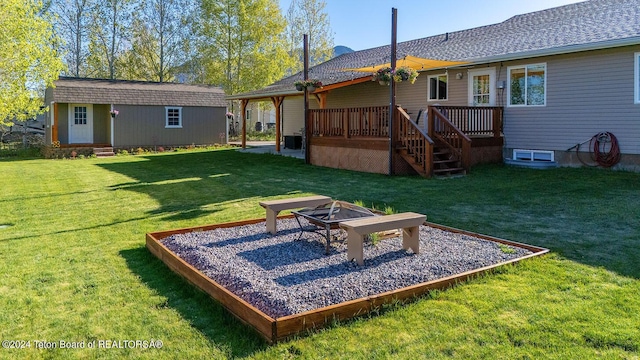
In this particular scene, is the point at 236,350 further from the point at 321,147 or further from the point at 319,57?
the point at 319,57

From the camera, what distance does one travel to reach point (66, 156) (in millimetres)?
18156

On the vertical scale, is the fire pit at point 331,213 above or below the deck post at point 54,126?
below

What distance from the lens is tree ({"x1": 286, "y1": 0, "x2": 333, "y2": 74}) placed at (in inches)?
1368

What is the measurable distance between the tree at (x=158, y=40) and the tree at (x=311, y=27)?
25.0ft

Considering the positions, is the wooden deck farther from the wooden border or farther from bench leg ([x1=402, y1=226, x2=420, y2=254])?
the wooden border

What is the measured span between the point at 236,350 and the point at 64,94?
19.8 m

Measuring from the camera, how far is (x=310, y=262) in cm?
435

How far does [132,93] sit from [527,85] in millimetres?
16272

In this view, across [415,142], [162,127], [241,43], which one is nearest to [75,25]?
[241,43]

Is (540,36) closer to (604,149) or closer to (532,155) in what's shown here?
(532,155)

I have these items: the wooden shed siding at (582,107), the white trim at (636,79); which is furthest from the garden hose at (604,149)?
the white trim at (636,79)

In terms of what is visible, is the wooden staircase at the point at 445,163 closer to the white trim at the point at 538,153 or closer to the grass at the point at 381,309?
the grass at the point at 381,309

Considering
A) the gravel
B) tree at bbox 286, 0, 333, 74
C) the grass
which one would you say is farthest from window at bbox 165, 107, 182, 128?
the gravel

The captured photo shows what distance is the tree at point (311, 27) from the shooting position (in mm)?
34750
